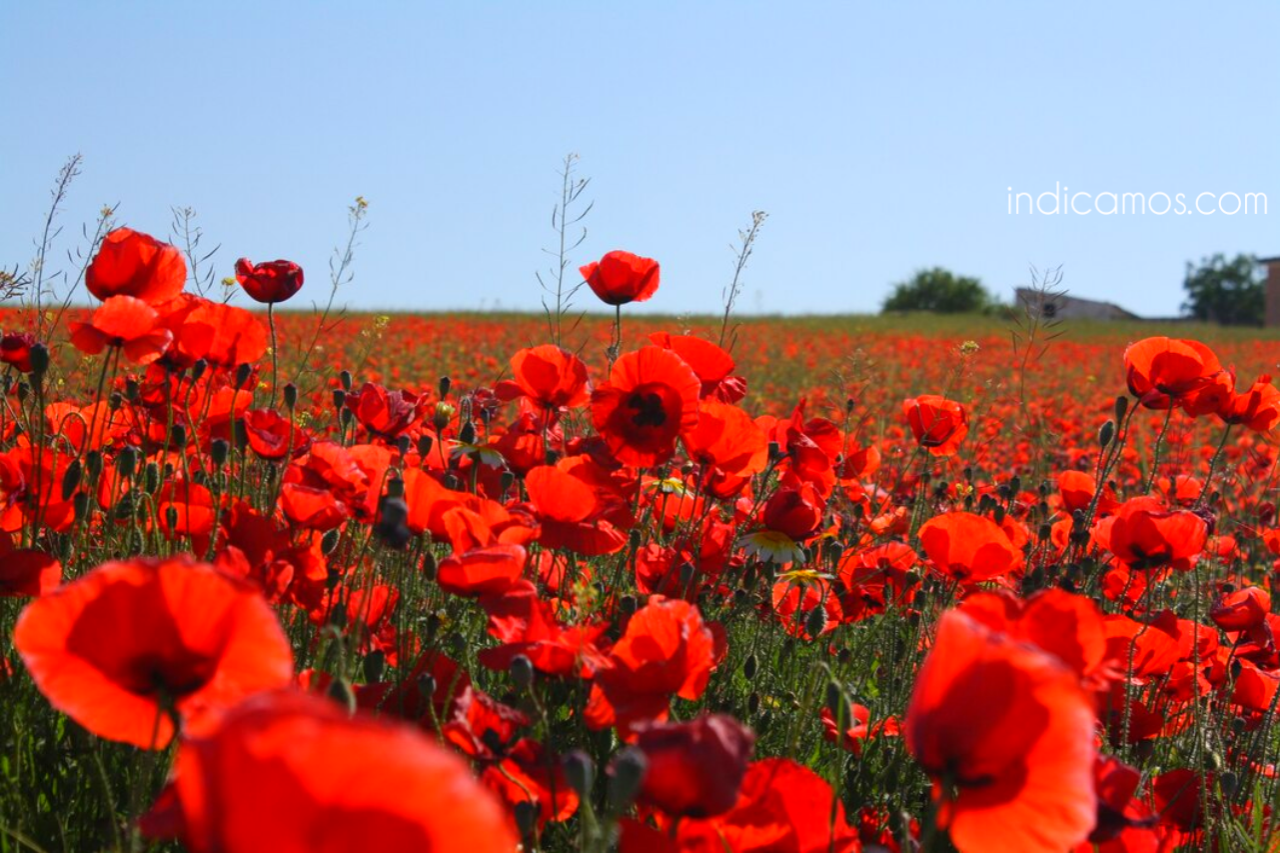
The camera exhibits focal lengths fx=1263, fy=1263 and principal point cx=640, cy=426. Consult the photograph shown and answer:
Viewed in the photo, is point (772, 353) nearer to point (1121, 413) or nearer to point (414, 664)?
point (1121, 413)

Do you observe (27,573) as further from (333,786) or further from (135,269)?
(333,786)

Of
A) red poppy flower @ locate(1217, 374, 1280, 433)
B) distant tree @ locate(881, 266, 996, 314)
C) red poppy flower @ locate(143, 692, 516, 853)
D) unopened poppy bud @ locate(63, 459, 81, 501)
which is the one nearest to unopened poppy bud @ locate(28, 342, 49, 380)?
unopened poppy bud @ locate(63, 459, 81, 501)

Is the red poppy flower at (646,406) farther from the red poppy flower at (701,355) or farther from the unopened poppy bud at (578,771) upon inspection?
the unopened poppy bud at (578,771)

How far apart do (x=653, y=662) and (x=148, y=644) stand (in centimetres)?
50

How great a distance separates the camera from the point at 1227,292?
60500 mm

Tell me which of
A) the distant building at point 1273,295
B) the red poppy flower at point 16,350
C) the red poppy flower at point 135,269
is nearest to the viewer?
the red poppy flower at point 135,269

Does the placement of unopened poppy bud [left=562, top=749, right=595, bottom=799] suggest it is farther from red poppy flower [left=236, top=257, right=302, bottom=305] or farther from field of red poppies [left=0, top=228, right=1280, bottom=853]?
red poppy flower [left=236, top=257, right=302, bottom=305]

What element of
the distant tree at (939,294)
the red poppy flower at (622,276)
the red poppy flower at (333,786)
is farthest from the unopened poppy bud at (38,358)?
the distant tree at (939,294)

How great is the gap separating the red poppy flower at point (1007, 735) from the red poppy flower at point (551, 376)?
1254mm

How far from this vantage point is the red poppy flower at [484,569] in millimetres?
1293

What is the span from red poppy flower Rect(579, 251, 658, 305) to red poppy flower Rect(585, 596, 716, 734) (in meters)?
1.35

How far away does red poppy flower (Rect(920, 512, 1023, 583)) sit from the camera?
74.2 inches

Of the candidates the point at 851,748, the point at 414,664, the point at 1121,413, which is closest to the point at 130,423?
the point at 414,664

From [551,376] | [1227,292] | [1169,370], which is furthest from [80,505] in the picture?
[1227,292]
